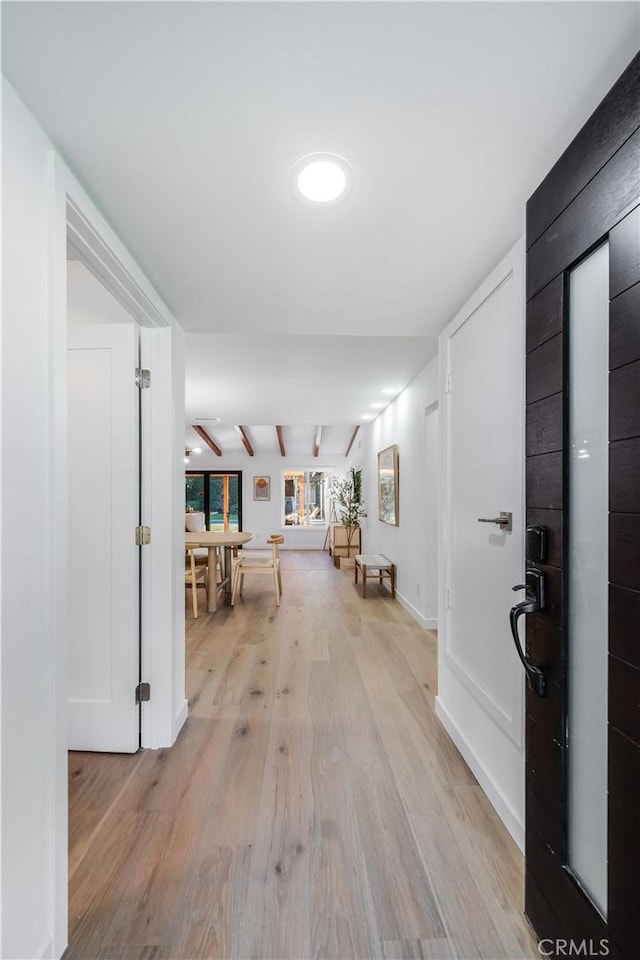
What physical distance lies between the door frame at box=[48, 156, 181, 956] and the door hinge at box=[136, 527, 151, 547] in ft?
0.18

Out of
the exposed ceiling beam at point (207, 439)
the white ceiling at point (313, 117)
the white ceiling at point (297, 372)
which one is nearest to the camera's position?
the white ceiling at point (313, 117)

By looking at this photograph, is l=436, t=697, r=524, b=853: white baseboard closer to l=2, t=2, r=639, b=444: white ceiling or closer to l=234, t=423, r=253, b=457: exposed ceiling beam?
l=2, t=2, r=639, b=444: white ceiling

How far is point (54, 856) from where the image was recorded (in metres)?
1.07

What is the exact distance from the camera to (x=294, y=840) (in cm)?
151

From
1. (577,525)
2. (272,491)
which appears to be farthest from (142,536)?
(272,491)

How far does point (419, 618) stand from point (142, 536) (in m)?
2.90

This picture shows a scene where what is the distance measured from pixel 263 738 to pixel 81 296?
233cm

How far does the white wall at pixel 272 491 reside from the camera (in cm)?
991

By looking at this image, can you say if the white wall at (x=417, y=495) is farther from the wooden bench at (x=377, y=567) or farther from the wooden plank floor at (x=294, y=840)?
the wooden plank floor at (x=294, y=840)

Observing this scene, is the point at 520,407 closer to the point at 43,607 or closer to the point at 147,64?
the point at 147,64

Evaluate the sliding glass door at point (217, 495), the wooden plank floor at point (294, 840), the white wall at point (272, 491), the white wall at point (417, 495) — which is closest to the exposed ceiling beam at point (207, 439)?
the white wall at point (272, 491)

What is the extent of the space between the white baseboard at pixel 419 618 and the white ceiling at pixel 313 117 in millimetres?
3045

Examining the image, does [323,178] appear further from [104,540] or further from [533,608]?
[104,540]

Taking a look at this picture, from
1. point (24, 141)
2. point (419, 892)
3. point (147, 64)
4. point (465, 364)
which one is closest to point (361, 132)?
point (147, 64)
